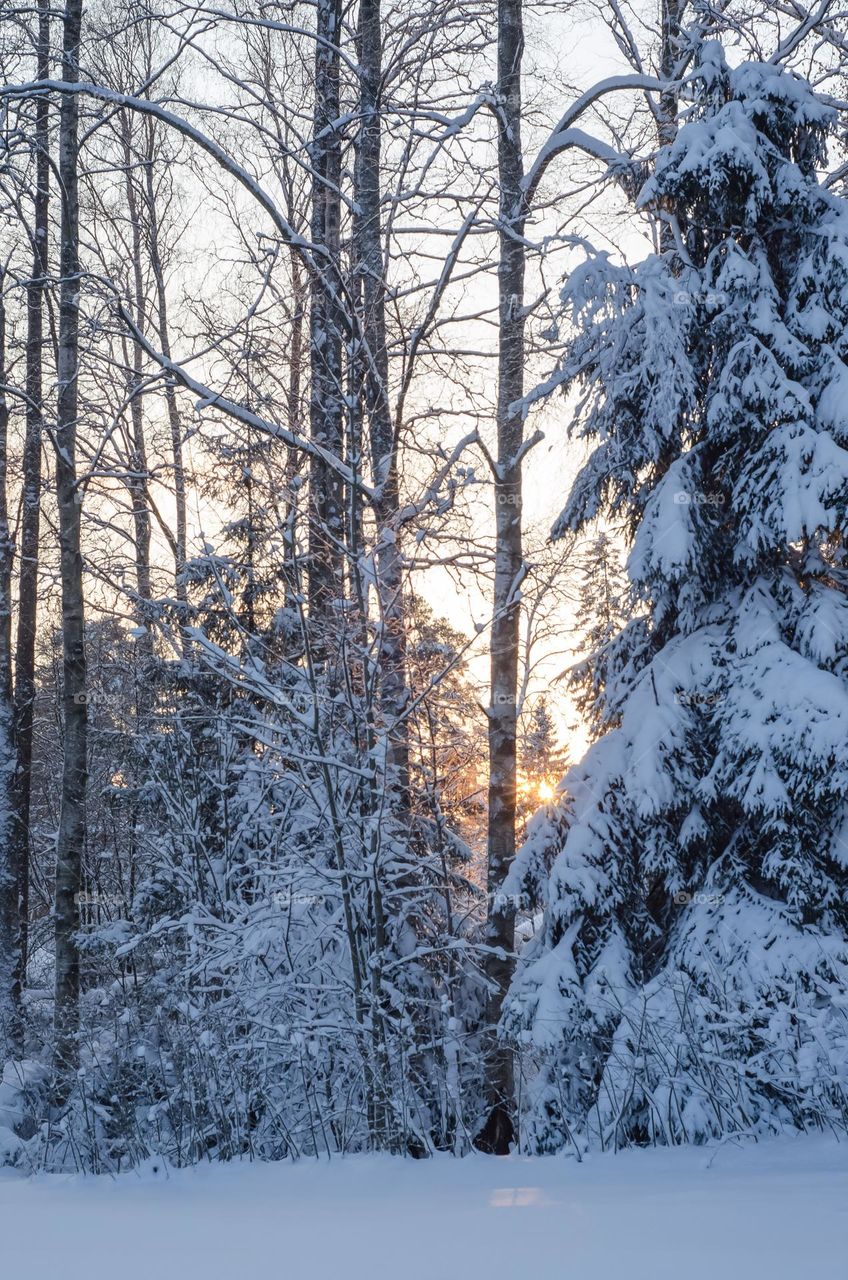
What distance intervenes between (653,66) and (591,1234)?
10.6 m

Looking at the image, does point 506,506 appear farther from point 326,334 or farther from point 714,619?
point 326,334

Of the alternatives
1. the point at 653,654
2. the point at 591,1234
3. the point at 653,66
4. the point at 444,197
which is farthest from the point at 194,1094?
the point at 653,66

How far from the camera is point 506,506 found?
29.1 feet

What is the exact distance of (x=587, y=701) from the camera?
855 centimetres

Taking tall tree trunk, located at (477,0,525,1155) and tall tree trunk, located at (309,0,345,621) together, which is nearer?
tall tree trunk, located at (309,0,345,621)

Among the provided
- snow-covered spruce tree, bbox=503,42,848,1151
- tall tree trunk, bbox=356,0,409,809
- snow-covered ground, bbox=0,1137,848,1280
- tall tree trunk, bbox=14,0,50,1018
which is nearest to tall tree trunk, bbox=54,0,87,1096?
tall tree trunk, bbox=14,0,50,1018

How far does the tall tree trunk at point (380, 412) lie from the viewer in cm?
635

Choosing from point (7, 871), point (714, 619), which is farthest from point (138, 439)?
point (714, 619)

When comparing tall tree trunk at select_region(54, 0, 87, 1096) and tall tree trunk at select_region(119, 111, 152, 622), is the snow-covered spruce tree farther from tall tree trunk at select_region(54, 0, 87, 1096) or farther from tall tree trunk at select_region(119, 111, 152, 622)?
tall tree trunk at select_region(54, 0, 87, 1096)

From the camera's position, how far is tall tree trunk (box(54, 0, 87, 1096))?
9750 mm

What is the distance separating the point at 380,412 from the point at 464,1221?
19.2ft

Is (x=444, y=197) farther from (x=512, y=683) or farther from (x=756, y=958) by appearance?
(x=756, y=958)

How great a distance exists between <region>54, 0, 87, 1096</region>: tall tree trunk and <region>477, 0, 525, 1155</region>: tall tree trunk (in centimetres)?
403

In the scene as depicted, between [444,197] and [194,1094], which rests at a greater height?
[444,197]
